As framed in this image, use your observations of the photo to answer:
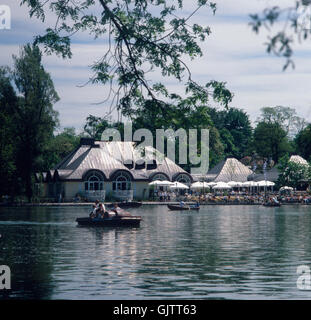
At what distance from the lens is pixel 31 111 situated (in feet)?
270

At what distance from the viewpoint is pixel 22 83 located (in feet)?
271

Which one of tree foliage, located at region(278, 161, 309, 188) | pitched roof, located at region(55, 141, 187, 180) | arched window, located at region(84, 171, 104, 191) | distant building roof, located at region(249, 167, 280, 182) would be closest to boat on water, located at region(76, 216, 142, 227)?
pitched roof, located at region(55, 141, 187, 180)

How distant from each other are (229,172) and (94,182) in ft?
85.7

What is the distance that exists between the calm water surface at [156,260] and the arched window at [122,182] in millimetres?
43942

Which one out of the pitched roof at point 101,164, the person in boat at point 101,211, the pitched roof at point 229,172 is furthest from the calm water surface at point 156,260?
the pitched roof at point 229,172

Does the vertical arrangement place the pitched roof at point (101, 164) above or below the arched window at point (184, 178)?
above

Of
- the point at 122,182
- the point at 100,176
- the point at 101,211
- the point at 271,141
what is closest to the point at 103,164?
the point at 100,176

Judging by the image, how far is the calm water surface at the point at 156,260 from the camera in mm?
19906

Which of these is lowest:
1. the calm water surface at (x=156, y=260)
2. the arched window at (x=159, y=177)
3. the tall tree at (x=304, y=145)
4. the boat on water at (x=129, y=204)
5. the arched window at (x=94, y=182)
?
the calm water surface at (x=156, y=260)

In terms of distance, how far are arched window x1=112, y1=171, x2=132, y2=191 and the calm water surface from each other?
43.9 m

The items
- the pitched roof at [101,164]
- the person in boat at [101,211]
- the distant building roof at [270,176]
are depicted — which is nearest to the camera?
the person in boat at [101,211]

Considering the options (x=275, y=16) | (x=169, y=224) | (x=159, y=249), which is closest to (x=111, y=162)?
(x=169, y=224)

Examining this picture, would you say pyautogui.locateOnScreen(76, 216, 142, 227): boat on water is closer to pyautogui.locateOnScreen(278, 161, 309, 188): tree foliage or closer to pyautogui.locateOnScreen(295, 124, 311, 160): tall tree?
pyautogui.locateOnScreen(278, 161, 309, 188): tree foliage

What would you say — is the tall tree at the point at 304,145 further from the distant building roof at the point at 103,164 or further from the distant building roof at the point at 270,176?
the distant building roof at the point at 103,164
